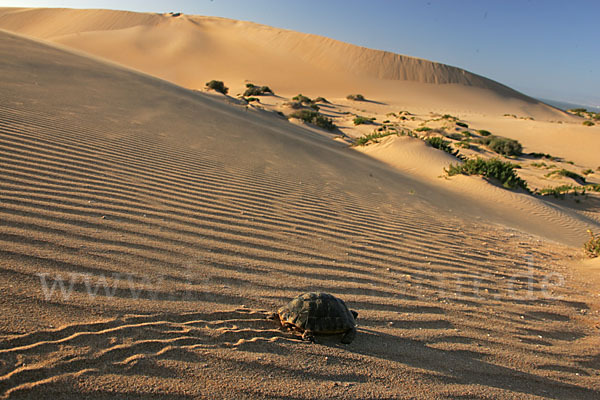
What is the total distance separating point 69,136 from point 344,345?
5.11 meters

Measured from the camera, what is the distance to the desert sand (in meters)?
2.02

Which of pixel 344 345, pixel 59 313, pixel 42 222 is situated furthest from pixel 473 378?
pixel 42 222

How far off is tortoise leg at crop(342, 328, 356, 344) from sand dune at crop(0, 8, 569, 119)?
29.7 metres

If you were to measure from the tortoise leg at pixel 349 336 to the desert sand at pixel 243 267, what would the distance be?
0.04m

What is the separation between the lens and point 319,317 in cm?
240

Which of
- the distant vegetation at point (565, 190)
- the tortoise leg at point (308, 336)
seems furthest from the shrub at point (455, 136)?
the tortoise leg at point (308, 336)

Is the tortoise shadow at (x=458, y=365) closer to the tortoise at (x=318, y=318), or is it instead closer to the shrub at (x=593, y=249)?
the tortoise at (x=318, y=318)

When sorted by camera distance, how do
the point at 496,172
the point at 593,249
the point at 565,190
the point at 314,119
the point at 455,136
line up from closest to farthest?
the point at 593,249
the point at 496,172
the point at 565,190
the point at 314,119
the point at 455,136

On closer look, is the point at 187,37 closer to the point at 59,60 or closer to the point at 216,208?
the point at 59,60

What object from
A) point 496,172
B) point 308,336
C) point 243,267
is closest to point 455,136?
point 496,172

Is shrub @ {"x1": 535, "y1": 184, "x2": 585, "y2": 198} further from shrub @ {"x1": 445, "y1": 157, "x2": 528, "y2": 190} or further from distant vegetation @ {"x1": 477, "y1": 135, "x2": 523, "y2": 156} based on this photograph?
distant vegetation @ {"x1": 477, "y1": 135, "x2": 523, "y2": 156}

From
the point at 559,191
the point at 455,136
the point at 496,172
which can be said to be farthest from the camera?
the point at 455,136

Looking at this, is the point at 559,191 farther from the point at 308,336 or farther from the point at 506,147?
the point at 308,336

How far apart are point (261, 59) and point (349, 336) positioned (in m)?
45.7
